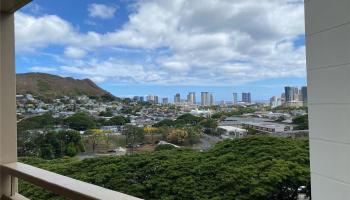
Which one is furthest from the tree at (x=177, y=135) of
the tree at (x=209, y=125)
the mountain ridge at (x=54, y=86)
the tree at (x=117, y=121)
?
the mountain ridge at (x=54, y=86)

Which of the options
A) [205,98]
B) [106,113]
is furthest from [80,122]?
[205,98]

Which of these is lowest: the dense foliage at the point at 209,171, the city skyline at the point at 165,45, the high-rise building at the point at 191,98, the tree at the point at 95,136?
the dense foliage at the point at 209,171

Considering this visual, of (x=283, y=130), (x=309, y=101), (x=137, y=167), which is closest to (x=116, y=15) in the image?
(x=137, y=167)

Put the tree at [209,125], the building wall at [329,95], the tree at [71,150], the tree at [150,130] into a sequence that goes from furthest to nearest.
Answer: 1. the tree at [71,150]
2. the tree at [150,130]
3. the tree at [209,125]
4. the building wall at [329,95]

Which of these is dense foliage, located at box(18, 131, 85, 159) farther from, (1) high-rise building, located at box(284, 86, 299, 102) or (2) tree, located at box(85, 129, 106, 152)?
(1) high-rise building, located at box(284, 86, 299, 102)

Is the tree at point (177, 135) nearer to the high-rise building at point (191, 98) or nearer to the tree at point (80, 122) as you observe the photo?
the high-rise building at point (191, 98)

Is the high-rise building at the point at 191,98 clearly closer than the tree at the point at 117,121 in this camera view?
Yes

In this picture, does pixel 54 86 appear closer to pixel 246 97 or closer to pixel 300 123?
pixel 246 97

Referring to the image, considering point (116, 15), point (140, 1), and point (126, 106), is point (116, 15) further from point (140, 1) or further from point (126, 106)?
point (126, 106)
